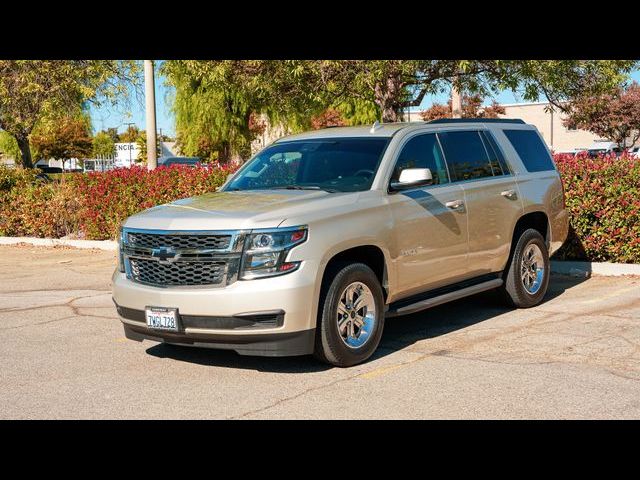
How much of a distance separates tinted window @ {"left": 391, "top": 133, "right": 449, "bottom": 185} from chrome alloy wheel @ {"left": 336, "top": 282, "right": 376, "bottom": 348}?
125 cm

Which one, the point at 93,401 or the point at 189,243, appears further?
the point at 189,243

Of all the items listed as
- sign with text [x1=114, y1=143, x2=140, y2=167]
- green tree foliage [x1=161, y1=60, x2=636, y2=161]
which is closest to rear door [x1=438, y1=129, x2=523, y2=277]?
green tree foliage [x1=161, y1=60, x2=636, y2=161]

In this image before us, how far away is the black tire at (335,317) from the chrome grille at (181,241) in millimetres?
883

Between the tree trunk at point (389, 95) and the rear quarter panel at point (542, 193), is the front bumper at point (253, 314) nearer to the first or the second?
the rear quarter panel at point (542, 193)

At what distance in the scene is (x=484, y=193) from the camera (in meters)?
8.56

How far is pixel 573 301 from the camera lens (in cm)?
980

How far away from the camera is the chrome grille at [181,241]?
21.4 feet

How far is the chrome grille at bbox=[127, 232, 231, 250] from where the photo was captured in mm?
6536

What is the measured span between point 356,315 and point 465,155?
8.20ft

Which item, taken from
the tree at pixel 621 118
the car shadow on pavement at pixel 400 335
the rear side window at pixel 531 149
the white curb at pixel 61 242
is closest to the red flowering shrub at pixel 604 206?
the car shadow on pavement at pixel 400 335

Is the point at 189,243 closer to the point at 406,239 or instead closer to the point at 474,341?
the point at 406,239
